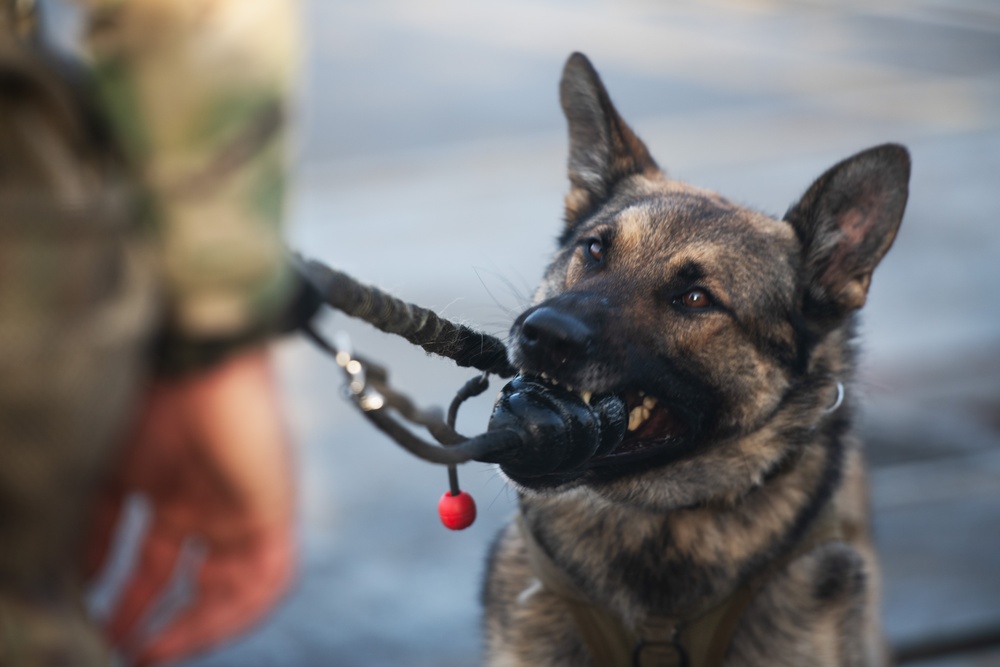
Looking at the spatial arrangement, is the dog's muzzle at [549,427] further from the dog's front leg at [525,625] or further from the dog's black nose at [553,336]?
the dog's front leg at [525,625]

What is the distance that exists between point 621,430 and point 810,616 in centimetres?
73

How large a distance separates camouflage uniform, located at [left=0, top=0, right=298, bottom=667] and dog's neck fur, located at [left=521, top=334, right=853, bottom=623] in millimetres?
801

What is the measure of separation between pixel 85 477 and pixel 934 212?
6590mm

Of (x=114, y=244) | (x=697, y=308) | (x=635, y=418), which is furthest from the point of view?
(x=697, y=308)

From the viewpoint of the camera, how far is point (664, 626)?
7.57ft

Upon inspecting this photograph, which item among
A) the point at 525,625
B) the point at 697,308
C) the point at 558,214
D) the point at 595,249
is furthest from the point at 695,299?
the point at 558,214

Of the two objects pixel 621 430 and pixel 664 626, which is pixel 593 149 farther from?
pixel 664 626

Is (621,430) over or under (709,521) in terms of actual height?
over

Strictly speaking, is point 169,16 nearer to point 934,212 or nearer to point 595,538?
point 595,538

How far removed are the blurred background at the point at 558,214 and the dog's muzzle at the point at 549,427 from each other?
30cm

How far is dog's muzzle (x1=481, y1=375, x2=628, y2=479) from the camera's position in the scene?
189 centimetres

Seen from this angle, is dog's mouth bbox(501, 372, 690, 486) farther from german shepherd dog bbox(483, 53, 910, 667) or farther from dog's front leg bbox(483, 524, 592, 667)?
→ dog's front leg bbox(483, 524, 592, 667)

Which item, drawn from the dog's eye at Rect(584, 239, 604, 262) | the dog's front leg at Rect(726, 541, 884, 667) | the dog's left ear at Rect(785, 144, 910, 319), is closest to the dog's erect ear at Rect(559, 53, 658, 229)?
the dog's eye at Rect(584, 239, 604, 262)

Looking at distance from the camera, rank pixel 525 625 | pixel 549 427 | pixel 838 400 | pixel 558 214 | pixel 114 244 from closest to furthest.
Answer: pixel 114 244 < pixel 549 427 < pixel 838 400 < pixel 525 625 < pixel 558 214
